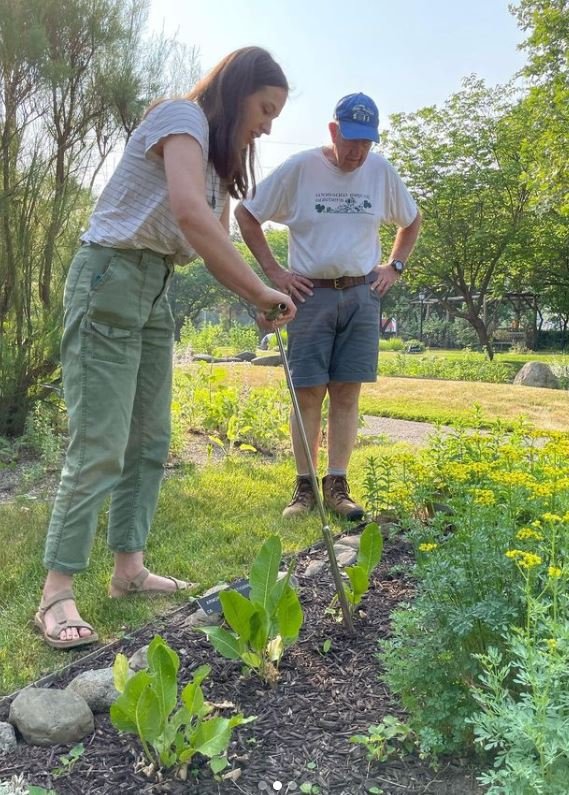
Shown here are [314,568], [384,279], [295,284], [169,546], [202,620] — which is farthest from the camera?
[384,279]

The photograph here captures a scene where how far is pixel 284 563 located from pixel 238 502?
952 mm

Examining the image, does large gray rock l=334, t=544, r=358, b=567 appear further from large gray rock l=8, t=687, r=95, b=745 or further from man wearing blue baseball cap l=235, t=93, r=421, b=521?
large gray rock l=8, t=687, r=95, b=745

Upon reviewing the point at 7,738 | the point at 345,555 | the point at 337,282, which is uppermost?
the point at 337,282

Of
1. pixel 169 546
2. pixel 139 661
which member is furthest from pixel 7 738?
pixel 169 546

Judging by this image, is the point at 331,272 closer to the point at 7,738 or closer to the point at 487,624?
the point at 487,624

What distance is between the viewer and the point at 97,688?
1.82 m

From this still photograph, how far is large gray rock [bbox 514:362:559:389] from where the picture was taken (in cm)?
1314

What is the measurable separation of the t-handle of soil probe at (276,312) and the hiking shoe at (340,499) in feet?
4.58

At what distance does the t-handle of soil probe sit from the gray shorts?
1157 millimetres

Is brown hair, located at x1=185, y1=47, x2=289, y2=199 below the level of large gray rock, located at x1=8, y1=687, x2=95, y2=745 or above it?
above

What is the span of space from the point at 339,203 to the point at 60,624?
2218mm

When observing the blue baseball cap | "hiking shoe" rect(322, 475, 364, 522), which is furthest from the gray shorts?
the blue baseball cap

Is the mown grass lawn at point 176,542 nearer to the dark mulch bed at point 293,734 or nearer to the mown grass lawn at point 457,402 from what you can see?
the dark mulch bed at point 293,734

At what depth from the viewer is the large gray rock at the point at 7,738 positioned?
5.35ft
